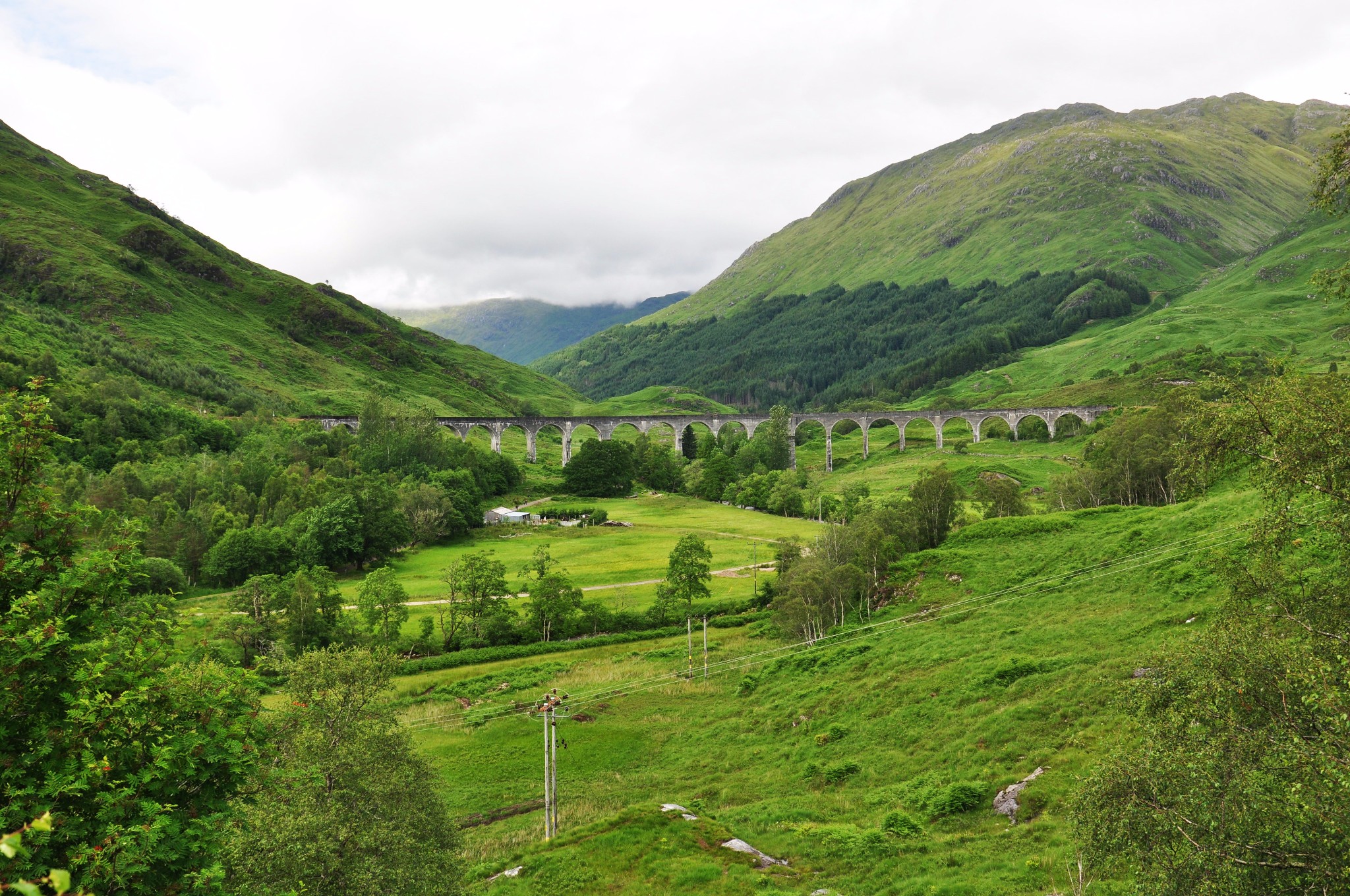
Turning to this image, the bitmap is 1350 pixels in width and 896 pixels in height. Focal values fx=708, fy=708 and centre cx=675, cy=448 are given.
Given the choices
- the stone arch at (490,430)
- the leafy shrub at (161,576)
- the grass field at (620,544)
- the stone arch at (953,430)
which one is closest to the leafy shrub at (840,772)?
the grass field at (620,544)

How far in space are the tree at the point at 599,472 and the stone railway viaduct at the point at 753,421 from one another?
101ft

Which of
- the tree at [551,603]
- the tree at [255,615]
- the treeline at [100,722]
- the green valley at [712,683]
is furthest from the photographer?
the tree at [551,603]

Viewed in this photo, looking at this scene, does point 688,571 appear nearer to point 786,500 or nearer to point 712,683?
point 712,683

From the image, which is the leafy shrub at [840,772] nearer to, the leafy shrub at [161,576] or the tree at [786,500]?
the leafy shrub at [161,576]

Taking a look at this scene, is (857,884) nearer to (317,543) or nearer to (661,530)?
(317,543)

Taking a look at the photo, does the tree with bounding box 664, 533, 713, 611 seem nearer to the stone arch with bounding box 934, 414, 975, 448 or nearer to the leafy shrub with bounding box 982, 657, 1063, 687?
the leafy shrub with bounding box 982, 657, 1063, 687

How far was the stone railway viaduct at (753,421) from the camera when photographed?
167125mm

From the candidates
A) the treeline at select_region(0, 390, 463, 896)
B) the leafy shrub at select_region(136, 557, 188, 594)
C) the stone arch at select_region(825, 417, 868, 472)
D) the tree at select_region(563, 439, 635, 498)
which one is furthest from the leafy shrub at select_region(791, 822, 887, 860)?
the stone arch at select_region(825, 417, 868, 472)

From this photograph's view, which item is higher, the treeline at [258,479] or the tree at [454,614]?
the treeline at [258,479]

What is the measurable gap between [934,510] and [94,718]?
2418 inches

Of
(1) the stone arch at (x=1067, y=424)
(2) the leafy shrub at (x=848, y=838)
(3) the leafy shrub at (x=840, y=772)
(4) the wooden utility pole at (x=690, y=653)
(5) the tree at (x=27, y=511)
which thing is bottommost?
(4) the wooden utility pole at (x=690, y=653)

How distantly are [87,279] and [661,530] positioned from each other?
588 ft

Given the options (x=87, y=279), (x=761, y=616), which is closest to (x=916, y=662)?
(x=761, y=616)

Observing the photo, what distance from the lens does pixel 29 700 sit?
33.7ft
